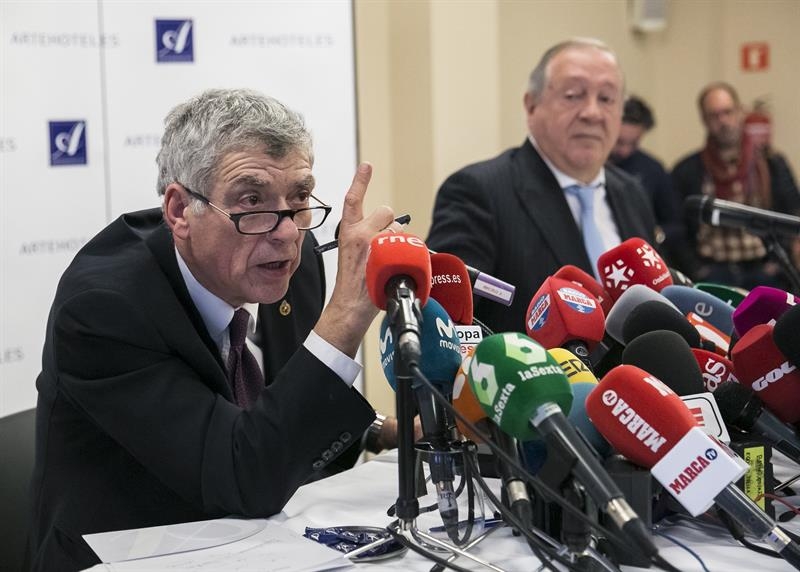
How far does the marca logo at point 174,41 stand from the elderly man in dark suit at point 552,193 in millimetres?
1152

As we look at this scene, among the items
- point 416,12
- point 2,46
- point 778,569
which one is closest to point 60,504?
point 778,569

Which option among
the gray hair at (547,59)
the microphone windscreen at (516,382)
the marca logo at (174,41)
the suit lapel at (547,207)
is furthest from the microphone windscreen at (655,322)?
the marca logo at (174,41)

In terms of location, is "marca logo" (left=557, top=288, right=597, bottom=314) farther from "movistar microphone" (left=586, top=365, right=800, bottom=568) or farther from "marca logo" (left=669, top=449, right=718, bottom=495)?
"marca logo" (left=669, top=449, right=718, bottom=495)

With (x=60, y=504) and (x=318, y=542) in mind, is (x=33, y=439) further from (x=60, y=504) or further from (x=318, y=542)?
(x=318, y=542)

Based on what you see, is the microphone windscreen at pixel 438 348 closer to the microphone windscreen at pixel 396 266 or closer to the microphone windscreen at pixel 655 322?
the microphone windscreen at pixel 396 266

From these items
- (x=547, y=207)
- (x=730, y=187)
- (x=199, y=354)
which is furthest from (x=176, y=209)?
(x=730, y=187)

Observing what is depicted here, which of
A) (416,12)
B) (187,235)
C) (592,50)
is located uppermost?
(416,12)

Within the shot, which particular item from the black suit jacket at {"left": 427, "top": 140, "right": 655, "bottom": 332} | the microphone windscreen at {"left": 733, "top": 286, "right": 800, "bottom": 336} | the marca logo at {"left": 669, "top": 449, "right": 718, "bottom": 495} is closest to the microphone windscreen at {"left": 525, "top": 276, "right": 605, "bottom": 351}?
the microphone windscreen at {"left": 733, "top": 286, "right": 800, "bottom": 336}

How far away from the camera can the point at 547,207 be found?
11.1 ft

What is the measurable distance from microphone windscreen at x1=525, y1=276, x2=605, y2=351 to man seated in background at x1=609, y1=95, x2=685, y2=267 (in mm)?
4408

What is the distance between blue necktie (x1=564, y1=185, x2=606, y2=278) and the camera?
11.1ft

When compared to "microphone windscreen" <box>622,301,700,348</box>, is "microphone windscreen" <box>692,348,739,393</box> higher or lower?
lower

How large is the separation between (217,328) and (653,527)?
2.87 ft

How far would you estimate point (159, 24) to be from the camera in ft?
12.3
